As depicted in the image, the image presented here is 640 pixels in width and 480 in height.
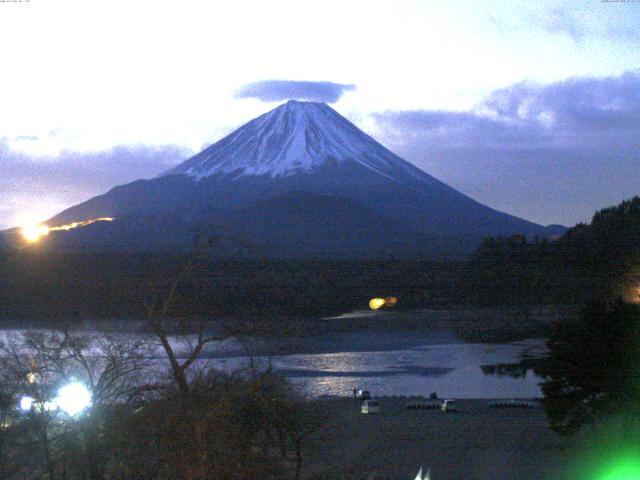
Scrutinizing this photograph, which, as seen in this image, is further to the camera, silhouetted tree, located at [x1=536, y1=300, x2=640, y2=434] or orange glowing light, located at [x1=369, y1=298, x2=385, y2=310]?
orange glowing light, located at [x1=369, y1=298, x2=385, y2=310]

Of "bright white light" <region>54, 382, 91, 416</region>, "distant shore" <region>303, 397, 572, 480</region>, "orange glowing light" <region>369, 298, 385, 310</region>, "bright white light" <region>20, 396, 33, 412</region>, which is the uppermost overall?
"orange glowing light" <region>369, 298, 385, 310</region>

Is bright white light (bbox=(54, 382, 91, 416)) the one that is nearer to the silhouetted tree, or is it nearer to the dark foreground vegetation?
the dark foreground vegetation

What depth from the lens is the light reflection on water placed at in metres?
19.3

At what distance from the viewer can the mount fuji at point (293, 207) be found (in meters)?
22.6

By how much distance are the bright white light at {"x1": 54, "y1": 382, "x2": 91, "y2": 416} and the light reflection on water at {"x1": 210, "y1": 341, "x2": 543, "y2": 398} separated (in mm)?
10006

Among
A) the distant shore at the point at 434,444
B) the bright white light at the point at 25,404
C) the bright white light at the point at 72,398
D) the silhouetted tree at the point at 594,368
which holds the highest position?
the bright white light at the point at 72,398

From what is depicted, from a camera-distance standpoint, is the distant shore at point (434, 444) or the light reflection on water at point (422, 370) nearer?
the distant shore at point (434, 444)

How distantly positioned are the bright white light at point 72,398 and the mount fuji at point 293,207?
4.01 m

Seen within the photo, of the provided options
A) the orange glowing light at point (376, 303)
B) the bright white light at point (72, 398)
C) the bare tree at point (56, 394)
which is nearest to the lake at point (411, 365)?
the orange glowing light at point (376, 303)

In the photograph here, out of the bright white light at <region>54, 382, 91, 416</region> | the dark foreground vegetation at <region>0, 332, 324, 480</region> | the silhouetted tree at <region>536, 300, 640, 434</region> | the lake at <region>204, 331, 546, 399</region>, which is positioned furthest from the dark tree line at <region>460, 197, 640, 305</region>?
the bright white light at <region>54, 382, 91, 416</region>

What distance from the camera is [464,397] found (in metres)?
20.5

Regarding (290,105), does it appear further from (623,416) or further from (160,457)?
(160,457)

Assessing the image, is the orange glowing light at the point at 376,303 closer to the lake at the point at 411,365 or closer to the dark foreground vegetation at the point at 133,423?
the lake at the point at 411,365

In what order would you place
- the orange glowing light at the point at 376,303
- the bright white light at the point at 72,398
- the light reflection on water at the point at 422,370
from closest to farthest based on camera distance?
the bright white light at the point at 72,398 → the orange glowing light at the point at 376,303 → the light reflection on water at the point at 422,370
